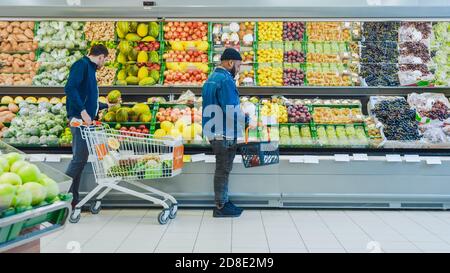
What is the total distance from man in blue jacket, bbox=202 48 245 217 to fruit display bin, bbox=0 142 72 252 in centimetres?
275

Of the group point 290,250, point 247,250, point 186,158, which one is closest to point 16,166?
point 247,250

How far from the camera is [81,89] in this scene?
527 cm

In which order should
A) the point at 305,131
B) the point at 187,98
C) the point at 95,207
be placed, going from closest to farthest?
the point at 95,207
the point at 305,131
the point at 187,98

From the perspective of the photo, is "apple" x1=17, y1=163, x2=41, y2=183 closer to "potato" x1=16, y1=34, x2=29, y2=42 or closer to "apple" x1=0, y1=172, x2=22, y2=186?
"apple" x1=0, y1=172, x2=22, y2=186

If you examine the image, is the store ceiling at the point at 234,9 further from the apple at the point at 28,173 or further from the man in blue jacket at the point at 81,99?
the apple at the point at 28,173

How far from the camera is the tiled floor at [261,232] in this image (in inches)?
163

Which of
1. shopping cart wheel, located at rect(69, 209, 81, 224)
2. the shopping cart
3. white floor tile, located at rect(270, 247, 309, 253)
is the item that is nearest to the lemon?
the shopping cart

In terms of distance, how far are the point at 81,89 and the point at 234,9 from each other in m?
1.91

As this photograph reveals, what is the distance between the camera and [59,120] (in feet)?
19.3

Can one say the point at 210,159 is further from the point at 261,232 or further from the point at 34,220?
the point at 34,220

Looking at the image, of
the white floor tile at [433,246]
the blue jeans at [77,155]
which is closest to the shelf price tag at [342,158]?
the white floor tile at [433,246]

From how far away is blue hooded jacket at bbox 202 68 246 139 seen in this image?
16.9ft

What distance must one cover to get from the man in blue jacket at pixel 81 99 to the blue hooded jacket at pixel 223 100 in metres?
1.16

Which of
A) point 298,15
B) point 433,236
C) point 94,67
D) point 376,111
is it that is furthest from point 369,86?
point 94,67
